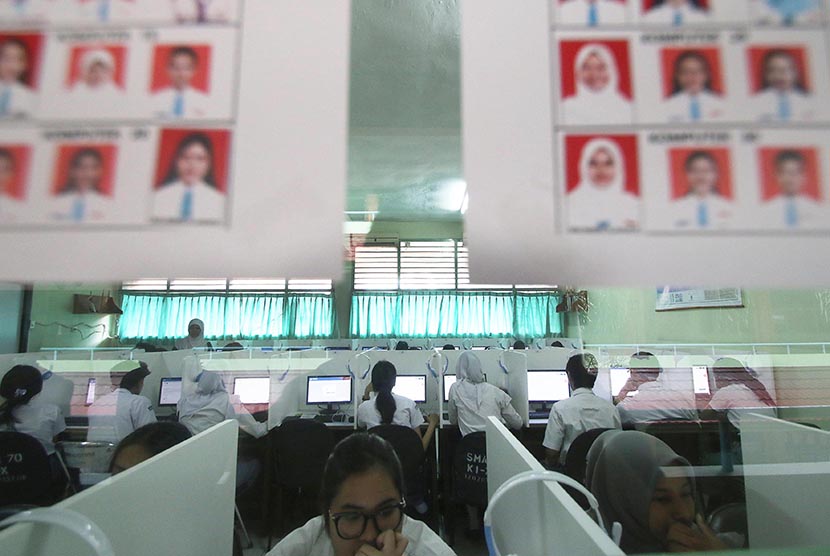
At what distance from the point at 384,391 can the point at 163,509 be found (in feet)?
7.78

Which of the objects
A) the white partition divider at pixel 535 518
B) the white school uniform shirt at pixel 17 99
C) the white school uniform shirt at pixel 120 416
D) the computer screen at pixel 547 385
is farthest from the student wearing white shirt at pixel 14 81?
the computer screen at pixel 547 385

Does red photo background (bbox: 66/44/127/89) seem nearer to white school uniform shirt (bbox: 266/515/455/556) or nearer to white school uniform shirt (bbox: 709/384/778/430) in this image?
white school uniform shirt (bbox: 266/515/455/556)

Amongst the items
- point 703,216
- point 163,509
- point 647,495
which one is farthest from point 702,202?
point 163,509

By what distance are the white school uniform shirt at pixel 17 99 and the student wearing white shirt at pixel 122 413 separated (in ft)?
9.80

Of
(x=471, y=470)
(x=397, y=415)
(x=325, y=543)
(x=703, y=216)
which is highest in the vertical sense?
(x=703, y=216)

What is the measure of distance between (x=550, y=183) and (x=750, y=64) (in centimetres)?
21

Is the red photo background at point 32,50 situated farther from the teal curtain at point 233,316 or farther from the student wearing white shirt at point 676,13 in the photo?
the teal curtain at point 233,316

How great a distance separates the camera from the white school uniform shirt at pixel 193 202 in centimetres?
38

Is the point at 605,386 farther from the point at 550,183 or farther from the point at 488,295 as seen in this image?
the point at 488,295

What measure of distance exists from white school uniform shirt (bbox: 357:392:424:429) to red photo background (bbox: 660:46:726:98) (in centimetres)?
298

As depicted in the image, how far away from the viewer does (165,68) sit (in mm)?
391

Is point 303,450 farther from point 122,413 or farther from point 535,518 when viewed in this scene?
point 535,518

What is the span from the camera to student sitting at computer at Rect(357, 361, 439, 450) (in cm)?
311

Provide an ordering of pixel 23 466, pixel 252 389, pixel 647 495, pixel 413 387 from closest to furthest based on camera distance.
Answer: pixel 647 495 → pixel 23 466 → pixel 252 389 → pixel 413 387
